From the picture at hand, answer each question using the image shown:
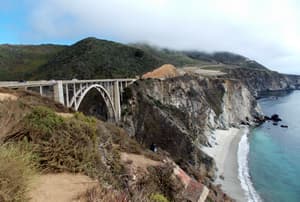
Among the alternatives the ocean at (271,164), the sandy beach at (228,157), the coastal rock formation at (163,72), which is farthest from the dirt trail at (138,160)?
the coastal rock formation at (163,72)

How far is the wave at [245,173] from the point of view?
25763 mm

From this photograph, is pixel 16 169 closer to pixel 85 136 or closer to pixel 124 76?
pixel 85 136

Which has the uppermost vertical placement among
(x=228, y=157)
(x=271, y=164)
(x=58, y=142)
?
(x=58, y=142)

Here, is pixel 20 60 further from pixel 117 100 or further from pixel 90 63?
pixel 117 100

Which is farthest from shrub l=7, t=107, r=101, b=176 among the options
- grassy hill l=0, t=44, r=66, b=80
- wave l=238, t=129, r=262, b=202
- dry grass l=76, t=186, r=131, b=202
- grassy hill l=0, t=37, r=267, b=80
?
grassy hill l=0, t=44, r=66, b=80

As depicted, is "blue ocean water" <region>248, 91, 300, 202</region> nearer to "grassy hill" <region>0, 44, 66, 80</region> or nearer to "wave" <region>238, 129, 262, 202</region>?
"wave" <region>238, 129, 262, 202</region>

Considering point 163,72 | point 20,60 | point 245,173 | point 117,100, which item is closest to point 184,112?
point 117,100

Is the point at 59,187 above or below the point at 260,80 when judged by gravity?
below

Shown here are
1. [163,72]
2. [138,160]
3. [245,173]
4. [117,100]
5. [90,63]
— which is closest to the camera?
[138,160]

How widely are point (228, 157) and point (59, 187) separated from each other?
33.3m

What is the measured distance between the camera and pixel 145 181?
426 inches

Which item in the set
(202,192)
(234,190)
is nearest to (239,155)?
(234,190)

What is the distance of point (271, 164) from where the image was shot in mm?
35500

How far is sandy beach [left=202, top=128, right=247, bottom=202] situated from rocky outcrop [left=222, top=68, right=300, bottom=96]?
61.0 metres
